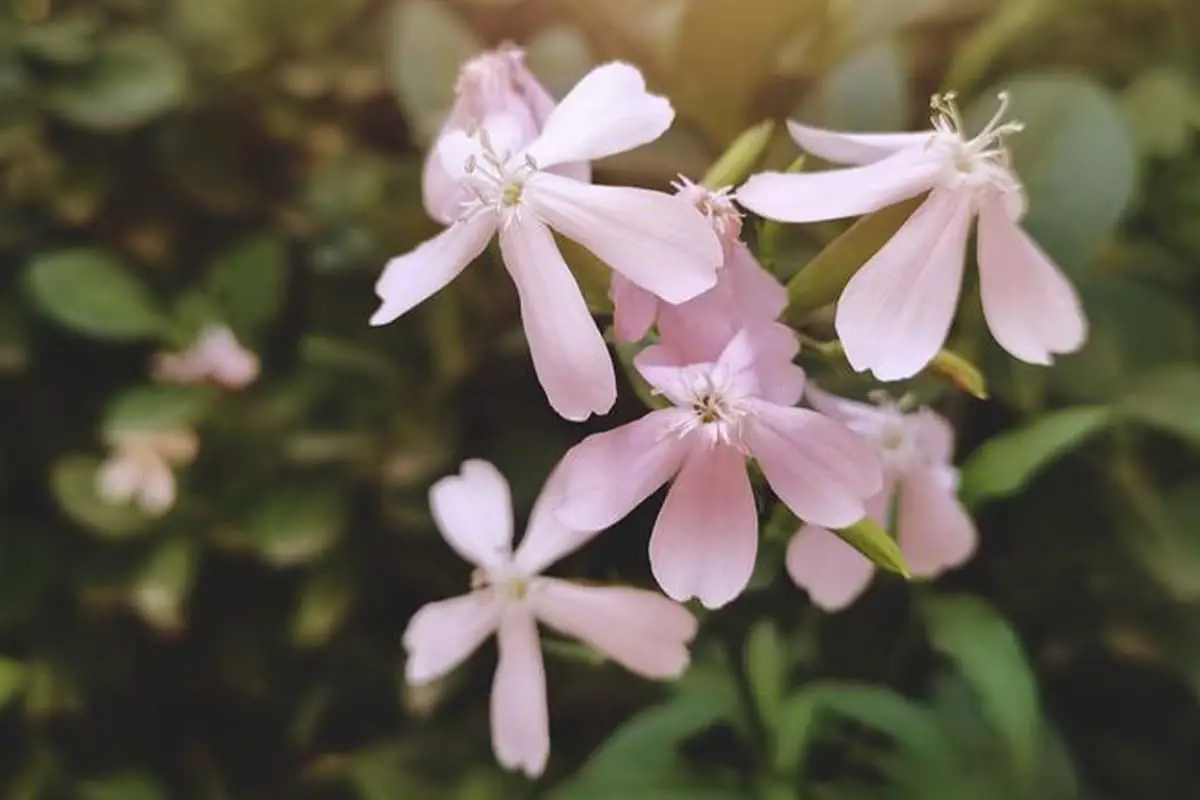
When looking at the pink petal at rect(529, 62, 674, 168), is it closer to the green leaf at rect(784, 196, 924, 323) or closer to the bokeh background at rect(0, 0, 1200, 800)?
the green leaf at rect(784, 196, 924, 323)

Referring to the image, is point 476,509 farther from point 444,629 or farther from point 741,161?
point 741,161

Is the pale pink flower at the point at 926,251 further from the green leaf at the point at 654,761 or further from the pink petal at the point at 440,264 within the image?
the green leaf at the point at 654,761

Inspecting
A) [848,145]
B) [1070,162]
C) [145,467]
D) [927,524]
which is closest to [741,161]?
[848,145]

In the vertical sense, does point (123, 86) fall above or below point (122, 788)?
above

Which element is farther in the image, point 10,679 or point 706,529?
point 10,679

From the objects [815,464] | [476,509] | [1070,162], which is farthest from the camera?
[1070,162]

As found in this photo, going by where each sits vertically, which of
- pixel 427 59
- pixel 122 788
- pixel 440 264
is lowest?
pixel 122 788
